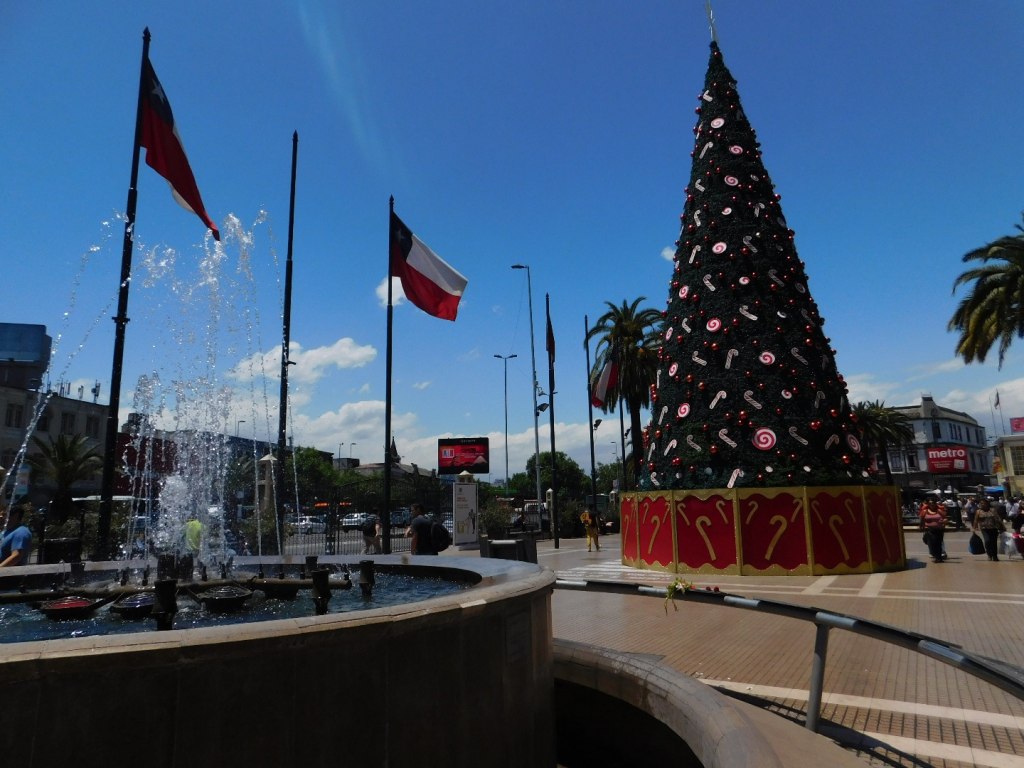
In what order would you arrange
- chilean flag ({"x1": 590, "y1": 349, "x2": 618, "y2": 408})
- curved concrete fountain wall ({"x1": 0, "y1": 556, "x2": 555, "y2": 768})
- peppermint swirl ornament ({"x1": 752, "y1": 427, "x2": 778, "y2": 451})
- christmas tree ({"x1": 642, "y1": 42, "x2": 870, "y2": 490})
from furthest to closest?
chilean flag ({"x1": 590, "y1": 349, "x2": 618, "y2": 408})
christmas tree ({"x1": 642, "y1": 42, "x2": 870, "y2": 490})
peppermint swirl ornament ({"x1": 752, "y1": 427, "x2": 778, "y2": 451})
curved concrete fountain wall ({"x1": 0, "y1": 556, "x2": 555, "y2": 768})

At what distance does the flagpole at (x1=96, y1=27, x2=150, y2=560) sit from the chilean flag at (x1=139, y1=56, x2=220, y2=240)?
13cm

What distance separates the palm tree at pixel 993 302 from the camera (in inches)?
741

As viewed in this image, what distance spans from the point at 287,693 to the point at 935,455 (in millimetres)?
80732

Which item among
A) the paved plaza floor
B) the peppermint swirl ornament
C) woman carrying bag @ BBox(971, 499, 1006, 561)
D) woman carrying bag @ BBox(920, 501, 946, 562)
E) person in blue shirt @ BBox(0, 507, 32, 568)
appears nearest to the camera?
the paved plaza floor

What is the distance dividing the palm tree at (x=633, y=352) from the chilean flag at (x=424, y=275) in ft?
62.1

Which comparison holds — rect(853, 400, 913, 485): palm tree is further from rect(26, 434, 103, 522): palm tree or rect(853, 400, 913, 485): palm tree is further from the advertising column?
rect(26, 434, 103, 522): palm tree

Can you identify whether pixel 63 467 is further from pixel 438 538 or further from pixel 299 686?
pixel 299 686

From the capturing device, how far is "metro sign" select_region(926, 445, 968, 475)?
67062 mm

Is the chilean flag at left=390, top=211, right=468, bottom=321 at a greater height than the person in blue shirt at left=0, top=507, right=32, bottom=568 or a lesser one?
greater

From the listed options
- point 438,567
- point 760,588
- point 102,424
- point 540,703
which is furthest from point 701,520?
point 102,424

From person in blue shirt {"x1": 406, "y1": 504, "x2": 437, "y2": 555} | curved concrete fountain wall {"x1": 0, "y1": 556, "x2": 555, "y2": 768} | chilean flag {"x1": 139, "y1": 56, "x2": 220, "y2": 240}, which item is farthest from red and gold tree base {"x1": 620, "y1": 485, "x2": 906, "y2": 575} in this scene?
chilean flag {"x1": 139, "y1": 56, "x2": 220, "y2": 240}

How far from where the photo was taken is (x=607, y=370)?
2786cm

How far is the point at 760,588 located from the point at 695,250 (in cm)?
965

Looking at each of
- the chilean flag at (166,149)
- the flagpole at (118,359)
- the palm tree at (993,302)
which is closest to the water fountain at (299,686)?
the flagpole at (118,359)
